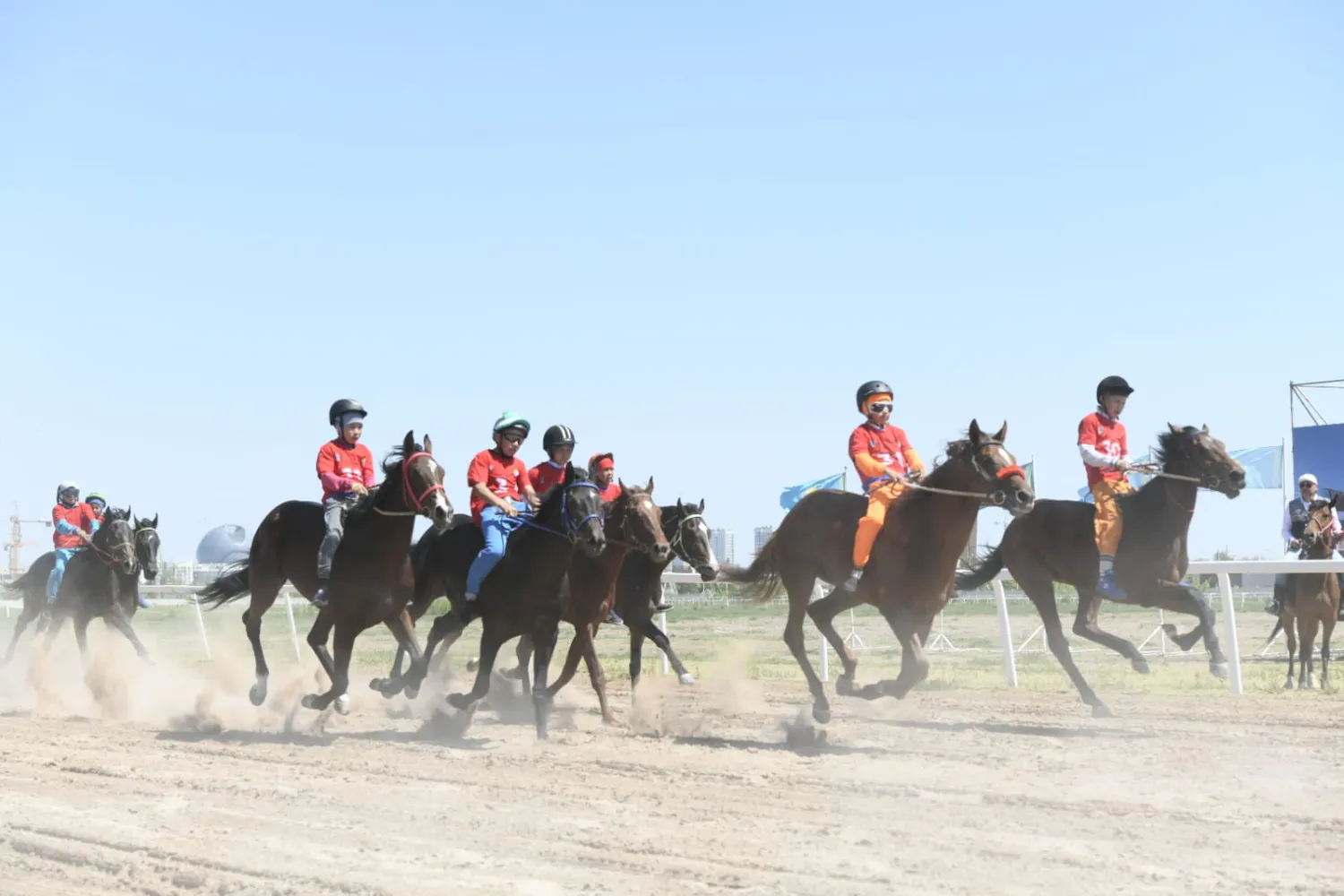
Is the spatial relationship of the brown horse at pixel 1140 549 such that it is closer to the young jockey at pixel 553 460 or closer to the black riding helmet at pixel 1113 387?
the black riding helmet at pixel 1113 387

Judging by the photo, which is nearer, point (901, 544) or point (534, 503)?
point (901, 544)

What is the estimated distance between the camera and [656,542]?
990cm

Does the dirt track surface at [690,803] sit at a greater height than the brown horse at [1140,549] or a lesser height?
lesser

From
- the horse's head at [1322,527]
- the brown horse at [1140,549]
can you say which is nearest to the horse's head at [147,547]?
the brown horse at [1140,549]

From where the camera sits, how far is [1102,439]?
463 inches

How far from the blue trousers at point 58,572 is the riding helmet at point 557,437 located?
7.82 meters

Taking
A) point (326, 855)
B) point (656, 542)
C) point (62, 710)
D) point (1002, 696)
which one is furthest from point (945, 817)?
point (62, 710)

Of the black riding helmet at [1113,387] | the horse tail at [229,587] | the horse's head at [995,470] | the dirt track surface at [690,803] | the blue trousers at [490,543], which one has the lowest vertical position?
the dirt track surface at [690,803]

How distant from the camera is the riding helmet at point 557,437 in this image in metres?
11.5

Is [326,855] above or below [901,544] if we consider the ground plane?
below

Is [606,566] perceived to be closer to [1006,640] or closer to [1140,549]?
[1140,549]

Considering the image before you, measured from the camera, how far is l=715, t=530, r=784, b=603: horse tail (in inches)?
495

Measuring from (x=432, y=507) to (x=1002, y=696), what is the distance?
6.16 meters

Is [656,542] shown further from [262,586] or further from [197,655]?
[197,655]
